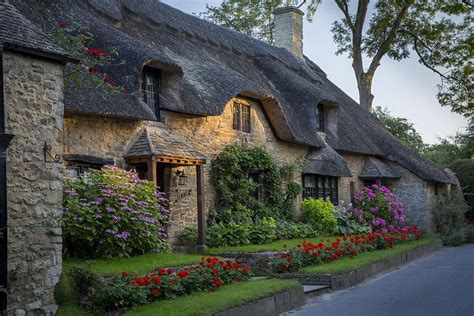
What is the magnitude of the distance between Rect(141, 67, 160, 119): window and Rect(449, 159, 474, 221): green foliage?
18.2 meters

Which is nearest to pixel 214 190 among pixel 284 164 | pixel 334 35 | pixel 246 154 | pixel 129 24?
pixel 246 154

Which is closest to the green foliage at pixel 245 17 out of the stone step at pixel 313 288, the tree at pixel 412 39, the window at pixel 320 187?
the tree at pixel 412 39

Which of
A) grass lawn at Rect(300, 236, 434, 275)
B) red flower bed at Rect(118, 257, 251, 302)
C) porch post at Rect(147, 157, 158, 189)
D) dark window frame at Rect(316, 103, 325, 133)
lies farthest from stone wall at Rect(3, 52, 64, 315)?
dark window frame at Rect(316, 103, 325, 133)

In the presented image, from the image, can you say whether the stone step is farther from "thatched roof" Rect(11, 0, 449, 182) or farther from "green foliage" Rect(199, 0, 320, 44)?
"green foliage" Rect(199, 0, 320, 44)

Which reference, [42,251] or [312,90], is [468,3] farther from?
[42,251]

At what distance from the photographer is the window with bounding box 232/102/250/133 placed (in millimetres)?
16422

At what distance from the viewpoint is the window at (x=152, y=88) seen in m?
13.2

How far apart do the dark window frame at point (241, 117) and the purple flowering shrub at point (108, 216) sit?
20.0 ft

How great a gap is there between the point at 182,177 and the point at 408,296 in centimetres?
631

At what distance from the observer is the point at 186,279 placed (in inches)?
336

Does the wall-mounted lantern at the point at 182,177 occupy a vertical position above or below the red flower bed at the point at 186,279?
above

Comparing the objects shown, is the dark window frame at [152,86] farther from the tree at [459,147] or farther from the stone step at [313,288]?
the tree at [459,147]

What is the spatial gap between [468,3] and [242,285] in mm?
24646

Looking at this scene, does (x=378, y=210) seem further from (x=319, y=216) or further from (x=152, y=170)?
(x=152, y=170)
